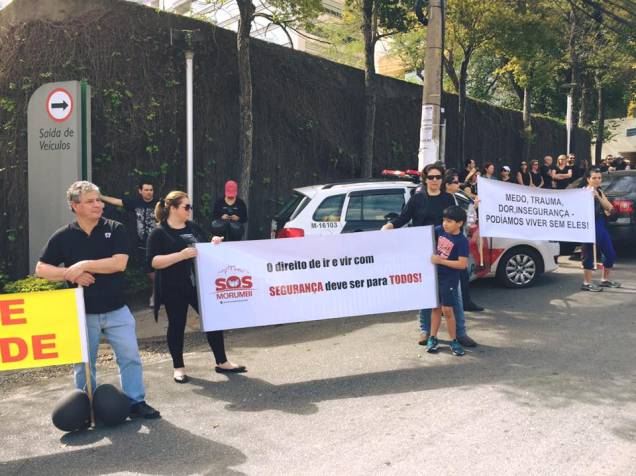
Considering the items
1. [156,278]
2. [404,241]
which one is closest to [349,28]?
[404,241]

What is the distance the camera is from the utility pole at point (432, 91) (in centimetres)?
995

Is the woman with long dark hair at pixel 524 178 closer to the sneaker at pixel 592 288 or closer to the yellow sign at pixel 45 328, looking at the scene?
the sneaker at pixel 592 288

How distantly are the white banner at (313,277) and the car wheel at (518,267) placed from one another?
3170mm

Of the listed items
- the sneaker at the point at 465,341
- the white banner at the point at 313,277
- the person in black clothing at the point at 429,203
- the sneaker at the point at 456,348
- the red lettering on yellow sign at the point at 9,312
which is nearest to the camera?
the red lettering on yellow sign at the point at 9,312

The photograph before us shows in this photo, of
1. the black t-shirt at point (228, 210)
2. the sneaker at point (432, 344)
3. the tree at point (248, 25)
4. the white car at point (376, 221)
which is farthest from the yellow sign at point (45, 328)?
the tree at point (248, 25)

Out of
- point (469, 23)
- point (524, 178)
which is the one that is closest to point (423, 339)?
point (524, 178)

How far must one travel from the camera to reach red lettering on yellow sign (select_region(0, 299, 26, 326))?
14.6 feet

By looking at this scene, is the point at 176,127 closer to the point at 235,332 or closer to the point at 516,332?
the point at 235,332

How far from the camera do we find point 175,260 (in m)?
5.33

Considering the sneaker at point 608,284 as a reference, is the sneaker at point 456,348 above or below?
below

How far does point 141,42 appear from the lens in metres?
10.4

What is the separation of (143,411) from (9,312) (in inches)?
47.2

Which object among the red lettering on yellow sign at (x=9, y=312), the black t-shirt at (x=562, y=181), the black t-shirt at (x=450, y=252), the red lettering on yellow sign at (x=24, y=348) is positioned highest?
the black t-shirt at (x=562, y=181)

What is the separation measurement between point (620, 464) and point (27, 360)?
3.98m
